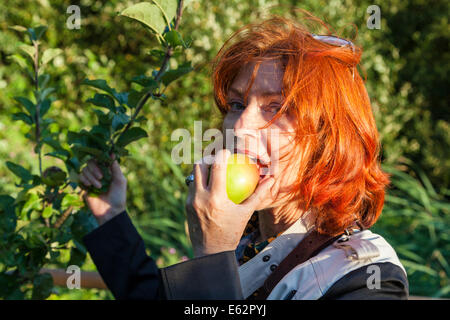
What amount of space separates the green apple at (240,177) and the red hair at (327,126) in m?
0.14

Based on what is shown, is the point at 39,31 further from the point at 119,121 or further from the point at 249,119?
the point at 249,119

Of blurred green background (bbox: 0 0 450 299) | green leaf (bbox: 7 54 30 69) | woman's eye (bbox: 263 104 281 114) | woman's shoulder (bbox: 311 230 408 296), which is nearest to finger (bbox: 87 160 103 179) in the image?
green leaf (bbox: 7 54 30 69)

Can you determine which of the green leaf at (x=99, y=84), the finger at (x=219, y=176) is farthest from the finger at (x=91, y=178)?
the finger at (x=219, y=176)

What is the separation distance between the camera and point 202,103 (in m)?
4.16

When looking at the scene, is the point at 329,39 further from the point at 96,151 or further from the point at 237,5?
the point at 237,5

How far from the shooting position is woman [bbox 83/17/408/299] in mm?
1206

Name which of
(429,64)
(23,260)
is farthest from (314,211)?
(429,64)

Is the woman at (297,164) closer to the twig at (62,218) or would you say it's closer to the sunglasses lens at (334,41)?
the sunglasses lens at (334,41)

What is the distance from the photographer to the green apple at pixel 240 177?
4.12ft

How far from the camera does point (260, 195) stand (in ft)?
4.17

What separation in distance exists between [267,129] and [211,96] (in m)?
2.89

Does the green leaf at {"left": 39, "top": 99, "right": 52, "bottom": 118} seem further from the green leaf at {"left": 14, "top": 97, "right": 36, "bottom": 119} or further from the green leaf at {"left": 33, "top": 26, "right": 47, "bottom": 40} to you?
the green leaf at {"left": 33, "top": 26, "right": 47, "bottom": 40}

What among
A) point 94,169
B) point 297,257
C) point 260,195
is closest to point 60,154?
point 94,169

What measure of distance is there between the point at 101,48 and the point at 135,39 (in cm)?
52
